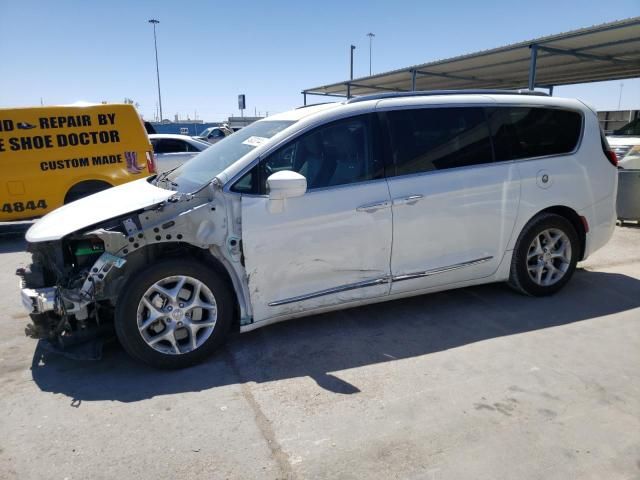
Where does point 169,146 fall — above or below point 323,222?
above

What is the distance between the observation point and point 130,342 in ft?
10.7

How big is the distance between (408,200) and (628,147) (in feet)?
22.8

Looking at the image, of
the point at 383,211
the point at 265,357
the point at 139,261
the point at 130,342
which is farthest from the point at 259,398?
the point at 383,211

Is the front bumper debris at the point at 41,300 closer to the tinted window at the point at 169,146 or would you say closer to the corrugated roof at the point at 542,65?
the tinted window at the point at 169,146

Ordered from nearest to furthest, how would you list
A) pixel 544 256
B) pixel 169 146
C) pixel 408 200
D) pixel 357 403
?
pixel 357 403 < pixel 408 200 < pixel 544 256 < pixel 169 146

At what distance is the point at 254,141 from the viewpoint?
3.85 m

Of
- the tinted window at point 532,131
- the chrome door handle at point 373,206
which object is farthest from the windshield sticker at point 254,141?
the tinted window at point 532,131

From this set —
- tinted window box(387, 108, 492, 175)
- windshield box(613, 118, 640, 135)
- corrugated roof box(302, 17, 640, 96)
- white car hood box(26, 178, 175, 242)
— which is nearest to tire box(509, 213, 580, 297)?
tinted window box(387, 108, 492, 175)

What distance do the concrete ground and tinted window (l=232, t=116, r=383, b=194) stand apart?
1.27 meters

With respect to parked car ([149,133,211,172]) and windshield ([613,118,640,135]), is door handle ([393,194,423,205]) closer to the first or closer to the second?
parked car ([149,133,211,172])

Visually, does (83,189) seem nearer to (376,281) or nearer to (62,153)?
(62,153)

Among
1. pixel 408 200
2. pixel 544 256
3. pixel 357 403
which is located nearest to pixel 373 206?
pixel 408 200

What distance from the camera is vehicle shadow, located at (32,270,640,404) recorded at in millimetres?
3240

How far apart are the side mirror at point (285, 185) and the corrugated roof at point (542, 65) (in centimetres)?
945
